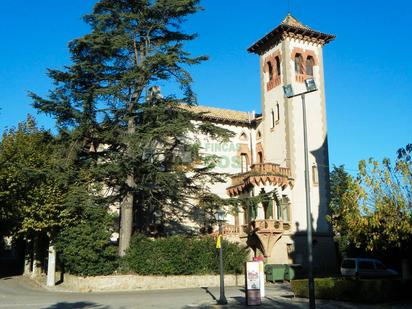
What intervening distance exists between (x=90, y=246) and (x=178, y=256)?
5.16m

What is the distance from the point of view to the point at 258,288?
19.0 meters

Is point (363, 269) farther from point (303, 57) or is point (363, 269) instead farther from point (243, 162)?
point (303, 57)

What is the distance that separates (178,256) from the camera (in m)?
27.6

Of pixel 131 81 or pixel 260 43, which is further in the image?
pixel 260 43

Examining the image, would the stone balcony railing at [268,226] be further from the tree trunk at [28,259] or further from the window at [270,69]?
the tree trunk at [28,259]

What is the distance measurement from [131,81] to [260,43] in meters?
18.5

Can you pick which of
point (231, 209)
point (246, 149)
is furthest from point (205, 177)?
point (246, 149)

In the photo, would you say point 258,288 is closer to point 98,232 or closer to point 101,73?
point 98,232

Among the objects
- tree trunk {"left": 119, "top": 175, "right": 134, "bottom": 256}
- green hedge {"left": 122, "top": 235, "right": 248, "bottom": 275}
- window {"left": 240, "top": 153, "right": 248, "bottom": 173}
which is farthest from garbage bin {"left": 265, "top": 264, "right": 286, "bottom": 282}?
window {"left": 240, "top": 153, "right": 248, "bottom": 173}

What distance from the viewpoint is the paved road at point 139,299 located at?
19.1 metres

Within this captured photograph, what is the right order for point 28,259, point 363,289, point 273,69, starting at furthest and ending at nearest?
point 273,69, point 28,259, point 363,289

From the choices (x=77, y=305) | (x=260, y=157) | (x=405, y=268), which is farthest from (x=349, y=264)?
(x=77, y=305)

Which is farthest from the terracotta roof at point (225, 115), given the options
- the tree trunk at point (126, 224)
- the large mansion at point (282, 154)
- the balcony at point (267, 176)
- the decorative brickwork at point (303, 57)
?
the tree trunk at point (126, 224)

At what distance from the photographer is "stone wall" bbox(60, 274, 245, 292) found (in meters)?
25.6
